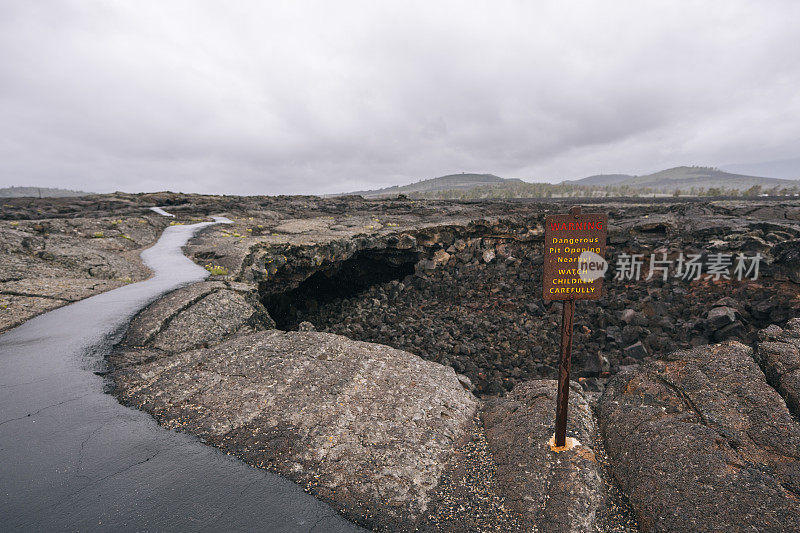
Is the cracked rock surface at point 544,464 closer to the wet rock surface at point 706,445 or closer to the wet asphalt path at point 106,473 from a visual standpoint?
the wet rock surface at point 706,445

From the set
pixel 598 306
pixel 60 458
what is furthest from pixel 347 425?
pixel 598 306

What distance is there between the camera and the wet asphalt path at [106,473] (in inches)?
149

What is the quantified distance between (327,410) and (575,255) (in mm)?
4669

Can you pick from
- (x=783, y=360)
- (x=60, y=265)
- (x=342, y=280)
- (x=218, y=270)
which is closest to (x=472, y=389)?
(x=783, y=360)

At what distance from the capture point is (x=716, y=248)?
1628cm

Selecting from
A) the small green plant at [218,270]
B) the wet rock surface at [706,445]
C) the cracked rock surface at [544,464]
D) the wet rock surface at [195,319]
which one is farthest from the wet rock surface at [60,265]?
the wet rock surface at [706,445]

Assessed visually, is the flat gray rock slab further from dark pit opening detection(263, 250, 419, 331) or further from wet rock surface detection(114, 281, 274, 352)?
dark pit opening detection(263, 250, 419, 331)

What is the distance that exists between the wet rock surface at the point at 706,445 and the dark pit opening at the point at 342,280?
1477cm

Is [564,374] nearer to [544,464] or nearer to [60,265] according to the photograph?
[544,464]

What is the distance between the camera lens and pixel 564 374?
15.4 feet

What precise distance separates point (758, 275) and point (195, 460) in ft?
66.7

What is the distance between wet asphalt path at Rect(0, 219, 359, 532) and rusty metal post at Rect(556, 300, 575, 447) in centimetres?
313

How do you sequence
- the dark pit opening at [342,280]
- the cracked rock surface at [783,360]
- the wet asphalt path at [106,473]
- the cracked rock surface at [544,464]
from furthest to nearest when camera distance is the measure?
the dark pit opening at [342,280]
the cracked rock surface at [783,360]
the cracked rock surface at [544,464]
the wet asphalt path at [106,473]

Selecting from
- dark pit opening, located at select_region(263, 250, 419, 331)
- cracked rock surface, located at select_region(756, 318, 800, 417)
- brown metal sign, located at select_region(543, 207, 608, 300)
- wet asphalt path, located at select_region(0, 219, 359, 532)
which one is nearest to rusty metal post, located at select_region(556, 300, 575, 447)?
brown metal sign, located at select_region(543, 207, 608, 300)
